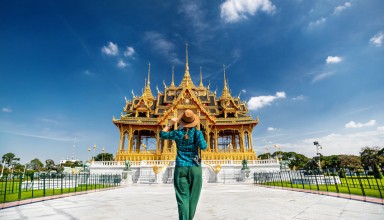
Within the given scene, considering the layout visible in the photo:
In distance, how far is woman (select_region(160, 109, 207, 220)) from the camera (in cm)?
307

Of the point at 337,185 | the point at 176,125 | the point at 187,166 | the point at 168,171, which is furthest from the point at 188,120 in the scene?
the point at 176,125

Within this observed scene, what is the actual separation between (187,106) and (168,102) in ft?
21.0

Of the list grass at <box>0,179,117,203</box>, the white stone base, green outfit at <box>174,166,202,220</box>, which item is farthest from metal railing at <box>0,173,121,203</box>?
green outfit at <box>174,166,202,220</box>

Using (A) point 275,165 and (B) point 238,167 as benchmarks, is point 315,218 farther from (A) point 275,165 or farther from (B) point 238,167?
(A) point 275,165

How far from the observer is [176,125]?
2934 cm

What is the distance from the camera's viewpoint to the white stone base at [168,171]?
1906 centimetres

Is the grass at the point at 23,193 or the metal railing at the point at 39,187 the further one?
the metal railing at the point at 39,187

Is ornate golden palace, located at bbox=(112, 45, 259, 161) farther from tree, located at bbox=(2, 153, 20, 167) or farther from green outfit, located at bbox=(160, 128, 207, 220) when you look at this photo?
tree, located at bbox=(2, 153, 20, 167)

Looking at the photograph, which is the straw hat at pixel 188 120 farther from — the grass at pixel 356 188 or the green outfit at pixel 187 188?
the grass at pixel 356 188

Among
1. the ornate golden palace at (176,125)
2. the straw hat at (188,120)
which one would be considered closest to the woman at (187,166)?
the straw hat at (188,120)

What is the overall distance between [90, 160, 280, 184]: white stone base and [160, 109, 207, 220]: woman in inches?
623

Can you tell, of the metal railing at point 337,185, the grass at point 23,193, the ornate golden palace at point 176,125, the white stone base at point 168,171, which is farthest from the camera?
the ornate golden palace at point 176,125

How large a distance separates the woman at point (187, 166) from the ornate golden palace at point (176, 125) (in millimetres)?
25089

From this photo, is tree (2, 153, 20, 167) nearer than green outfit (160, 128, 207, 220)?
No
